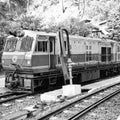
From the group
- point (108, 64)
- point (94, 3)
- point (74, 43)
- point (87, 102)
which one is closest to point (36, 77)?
point (87, 102)

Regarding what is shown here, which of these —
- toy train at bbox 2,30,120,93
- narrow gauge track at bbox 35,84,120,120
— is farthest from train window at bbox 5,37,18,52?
narrow gauge track at bbox 35,84,120,120

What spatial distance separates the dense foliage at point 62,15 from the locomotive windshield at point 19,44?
4.49 metres

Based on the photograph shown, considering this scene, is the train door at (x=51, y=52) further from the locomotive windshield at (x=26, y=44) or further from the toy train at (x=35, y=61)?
the locomotive windshield at (x=26, y=44)

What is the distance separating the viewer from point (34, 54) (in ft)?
36.2

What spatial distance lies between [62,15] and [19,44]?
4688cm

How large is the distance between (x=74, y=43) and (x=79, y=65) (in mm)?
1519

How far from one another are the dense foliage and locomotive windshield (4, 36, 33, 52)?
449 centimetres

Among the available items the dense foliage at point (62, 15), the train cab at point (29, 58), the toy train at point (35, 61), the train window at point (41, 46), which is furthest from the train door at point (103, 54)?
the train window at point (41, 46)

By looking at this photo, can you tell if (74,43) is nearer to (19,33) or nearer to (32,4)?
(19,33)

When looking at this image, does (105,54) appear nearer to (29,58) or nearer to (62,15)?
(29,58)

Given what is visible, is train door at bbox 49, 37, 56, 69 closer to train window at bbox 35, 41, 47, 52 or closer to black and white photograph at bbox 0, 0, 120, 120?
black and white photograph at bbox 0, 0, 120, 120

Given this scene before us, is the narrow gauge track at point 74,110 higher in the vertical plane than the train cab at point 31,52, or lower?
lower

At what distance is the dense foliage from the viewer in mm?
21344

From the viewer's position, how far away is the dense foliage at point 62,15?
21.3 metres
